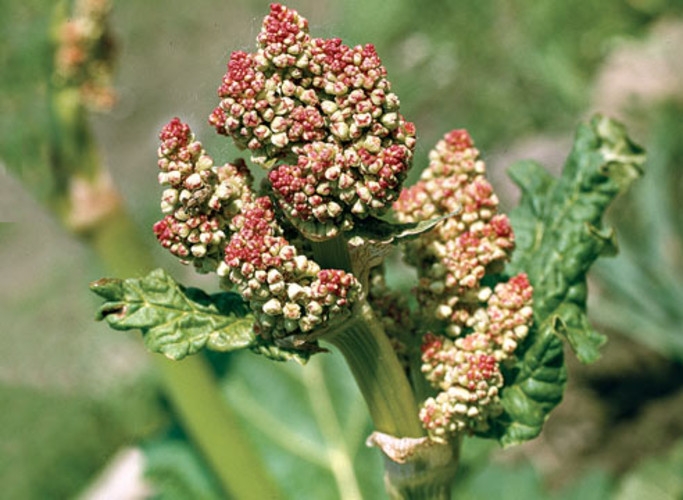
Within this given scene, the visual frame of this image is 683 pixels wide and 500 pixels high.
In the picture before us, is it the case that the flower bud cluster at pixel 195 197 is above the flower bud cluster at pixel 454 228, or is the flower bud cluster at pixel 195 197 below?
above

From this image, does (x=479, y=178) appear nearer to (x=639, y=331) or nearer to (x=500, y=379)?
(x=500, y=379)

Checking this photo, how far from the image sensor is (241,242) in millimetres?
1154

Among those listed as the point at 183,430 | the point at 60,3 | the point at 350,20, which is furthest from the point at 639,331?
the point at 350,20

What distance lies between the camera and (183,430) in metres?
2.96

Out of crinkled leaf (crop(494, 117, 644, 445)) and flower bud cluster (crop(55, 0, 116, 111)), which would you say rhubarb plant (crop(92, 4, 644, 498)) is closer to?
crinkled leaf (crop(494, 117, 644, 445))

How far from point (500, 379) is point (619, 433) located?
2.69m

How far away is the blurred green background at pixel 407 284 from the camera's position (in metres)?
2.90

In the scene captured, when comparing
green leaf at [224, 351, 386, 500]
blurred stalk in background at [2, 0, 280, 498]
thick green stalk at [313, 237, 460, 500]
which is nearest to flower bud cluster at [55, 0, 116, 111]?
blurred stalk in background at [2, 0, 280, 498]

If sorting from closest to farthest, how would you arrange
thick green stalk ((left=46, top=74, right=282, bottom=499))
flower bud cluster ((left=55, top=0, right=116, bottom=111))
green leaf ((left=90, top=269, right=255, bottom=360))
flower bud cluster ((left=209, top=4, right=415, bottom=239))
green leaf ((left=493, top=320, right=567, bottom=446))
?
flower bud cluster ((left=209, top=4, right=415, bottom=239)), green leaf ((left=90, top=269, right=255, bottom=360)), green leaf ((left=493, top=320, right=567, bottom=446)), thick green stalk ((left=46, top=74, right=282, bottom=499)), flower bud cluster ((left=55, top=0, right=116, bottom=111))

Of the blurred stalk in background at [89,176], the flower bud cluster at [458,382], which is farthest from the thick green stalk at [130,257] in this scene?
the flower bud cluster at [458,382]

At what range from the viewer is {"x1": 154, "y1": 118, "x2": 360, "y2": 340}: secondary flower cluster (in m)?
1.16

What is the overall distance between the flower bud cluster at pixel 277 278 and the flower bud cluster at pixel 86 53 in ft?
5.81

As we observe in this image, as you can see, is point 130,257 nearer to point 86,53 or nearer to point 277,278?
point 86,53

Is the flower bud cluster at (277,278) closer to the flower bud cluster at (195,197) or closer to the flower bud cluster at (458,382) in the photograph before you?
the flower bud cluster at (195,197)
